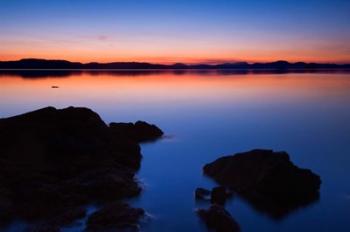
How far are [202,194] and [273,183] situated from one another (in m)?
2.06

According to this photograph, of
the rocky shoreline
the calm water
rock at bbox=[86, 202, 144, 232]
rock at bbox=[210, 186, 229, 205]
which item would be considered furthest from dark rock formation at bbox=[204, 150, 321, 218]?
rock at bbox=[86, 202, 144, 232]

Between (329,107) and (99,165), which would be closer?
(99,165)

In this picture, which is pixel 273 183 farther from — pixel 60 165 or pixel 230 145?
pixel 230 145

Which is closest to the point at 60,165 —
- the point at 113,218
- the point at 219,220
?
the point at 113,218

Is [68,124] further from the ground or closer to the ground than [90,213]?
further from the ground

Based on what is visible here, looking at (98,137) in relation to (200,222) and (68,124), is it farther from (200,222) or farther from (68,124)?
(200,222)

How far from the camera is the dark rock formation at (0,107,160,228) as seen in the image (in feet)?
33.1

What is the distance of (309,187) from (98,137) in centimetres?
727

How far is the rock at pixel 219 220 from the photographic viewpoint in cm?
902

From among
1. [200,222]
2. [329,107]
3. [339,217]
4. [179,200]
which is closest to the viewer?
[200,222]

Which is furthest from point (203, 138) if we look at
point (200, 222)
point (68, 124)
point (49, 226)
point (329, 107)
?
point (329, 107)

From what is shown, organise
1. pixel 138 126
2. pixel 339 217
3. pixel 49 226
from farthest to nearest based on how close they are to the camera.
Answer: pixel 138 126, pixel 339 217, pixel 49 226

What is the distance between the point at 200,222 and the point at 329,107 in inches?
1107

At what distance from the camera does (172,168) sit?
1495cm
